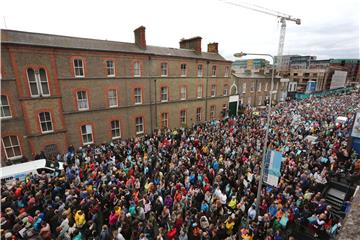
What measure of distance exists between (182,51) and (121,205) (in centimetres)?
2154

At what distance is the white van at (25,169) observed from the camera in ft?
37.4

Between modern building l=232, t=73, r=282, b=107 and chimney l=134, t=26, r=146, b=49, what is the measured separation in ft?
61.7

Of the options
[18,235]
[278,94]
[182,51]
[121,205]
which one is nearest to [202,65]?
[182,51]

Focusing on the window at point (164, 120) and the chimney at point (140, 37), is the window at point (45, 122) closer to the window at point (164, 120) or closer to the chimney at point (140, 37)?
the window at point (164, 120)

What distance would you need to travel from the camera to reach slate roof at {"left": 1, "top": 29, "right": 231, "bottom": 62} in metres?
14.0

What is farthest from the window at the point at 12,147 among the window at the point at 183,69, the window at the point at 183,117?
the window at the point at 183,69

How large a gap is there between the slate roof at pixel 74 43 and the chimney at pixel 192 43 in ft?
9.02

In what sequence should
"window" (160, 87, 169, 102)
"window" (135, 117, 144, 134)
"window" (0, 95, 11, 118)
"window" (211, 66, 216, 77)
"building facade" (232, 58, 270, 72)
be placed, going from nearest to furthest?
"window" (0, 95, 11, 118)
"window" (135, 117, 144, 134)
"window" (160, 87, 169, 102)
"window" (211, 66, 216, 77)
"building facade" (232, 58, 270, 72)

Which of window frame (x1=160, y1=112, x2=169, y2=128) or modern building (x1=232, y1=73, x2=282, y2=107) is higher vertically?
modern building (x1=232, y1=73, x2=282, y2=107)

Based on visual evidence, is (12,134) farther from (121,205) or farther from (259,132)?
(259,132)

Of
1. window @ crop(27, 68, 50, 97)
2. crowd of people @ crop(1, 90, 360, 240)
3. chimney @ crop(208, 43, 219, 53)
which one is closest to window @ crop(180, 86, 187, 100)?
chimney @ crop(208, 43, 219, 53)

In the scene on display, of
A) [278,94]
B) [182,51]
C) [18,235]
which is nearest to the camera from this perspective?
[18,235]

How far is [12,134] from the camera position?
14.6m

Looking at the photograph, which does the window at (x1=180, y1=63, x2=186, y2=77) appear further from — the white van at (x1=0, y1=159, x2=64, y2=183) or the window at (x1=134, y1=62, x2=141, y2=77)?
the white van at (x1=0, y1=159, x2=64, y2=183)
